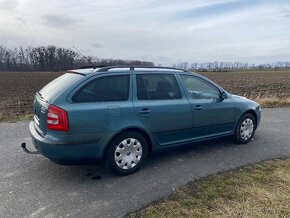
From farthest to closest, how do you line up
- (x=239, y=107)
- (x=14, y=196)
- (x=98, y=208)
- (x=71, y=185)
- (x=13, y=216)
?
(x=239, y=107), (x=71, y=185), (x=14, y=196), (x=98, y=208), (x=13, y=216)

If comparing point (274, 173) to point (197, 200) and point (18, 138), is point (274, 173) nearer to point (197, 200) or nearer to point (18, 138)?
point (197, 200)

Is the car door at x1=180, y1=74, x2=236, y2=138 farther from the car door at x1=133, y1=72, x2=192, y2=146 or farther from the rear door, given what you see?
the rear door

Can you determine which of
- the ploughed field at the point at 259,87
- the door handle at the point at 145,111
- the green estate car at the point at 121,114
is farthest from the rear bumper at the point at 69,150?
the ploughed field at the point at 259,87

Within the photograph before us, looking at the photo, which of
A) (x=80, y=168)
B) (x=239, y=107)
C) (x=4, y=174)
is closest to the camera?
(x=4, y=174)

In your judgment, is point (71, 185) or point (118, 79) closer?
point (71, 185)

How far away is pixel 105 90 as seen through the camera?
151 inches

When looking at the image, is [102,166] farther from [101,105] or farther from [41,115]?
[41,115]

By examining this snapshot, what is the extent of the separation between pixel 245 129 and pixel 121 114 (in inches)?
119

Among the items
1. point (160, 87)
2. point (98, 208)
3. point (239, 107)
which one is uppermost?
point (160, 87)

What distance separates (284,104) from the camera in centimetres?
1086

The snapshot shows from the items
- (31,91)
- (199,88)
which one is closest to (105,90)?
(199,88)

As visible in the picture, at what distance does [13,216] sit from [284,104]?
1071 centimetres

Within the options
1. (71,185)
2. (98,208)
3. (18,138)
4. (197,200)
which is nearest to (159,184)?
(197,200)

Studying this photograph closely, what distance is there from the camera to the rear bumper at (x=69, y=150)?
11.5ft
